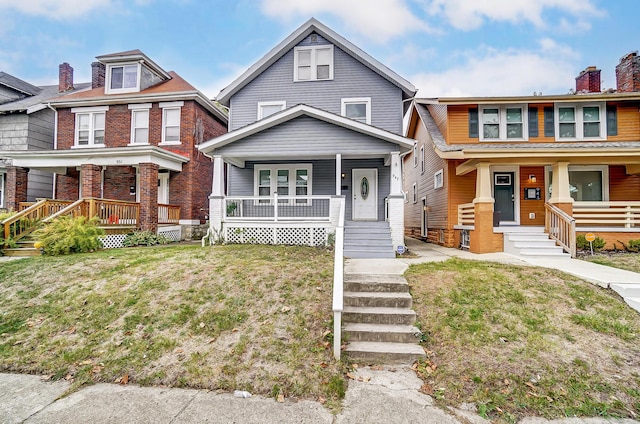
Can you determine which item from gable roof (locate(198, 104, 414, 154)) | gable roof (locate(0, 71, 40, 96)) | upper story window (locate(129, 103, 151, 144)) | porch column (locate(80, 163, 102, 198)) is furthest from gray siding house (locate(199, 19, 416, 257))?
gable roof (locate(0, 71, 40, 96))

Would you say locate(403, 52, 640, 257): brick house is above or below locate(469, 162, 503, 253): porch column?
above

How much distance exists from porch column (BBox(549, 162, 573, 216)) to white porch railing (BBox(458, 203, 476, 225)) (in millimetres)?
2532

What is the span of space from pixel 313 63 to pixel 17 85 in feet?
57.8

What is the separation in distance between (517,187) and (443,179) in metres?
2.87

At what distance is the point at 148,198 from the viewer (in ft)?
39.6

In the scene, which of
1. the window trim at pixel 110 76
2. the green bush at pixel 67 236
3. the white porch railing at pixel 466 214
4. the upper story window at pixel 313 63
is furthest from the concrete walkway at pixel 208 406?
the window trim at pixel 110 76

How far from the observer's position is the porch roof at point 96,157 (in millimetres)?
12125

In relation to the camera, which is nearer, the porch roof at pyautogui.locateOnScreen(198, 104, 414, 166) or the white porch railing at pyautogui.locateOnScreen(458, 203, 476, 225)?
the porch roof at pyautogui.locateOnScreen(198, 104, 414, 166)

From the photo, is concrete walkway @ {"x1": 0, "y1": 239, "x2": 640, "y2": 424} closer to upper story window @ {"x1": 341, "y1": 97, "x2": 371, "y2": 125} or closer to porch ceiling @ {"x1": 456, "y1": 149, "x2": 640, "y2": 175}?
porch ceiling @ {"x1": 456, "y1": 149, "x2": 640, "y2": 175}

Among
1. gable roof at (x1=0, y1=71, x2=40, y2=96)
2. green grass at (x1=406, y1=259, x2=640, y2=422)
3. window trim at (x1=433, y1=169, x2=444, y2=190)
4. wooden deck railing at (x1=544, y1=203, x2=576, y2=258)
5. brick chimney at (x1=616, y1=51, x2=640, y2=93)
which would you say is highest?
gable roof at (x1=0, y1=71, x2=40, y2=96)

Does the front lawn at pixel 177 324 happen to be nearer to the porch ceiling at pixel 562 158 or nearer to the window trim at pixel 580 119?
the porch ceiling at pixel 562 158

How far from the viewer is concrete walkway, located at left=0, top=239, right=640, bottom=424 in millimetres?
3102

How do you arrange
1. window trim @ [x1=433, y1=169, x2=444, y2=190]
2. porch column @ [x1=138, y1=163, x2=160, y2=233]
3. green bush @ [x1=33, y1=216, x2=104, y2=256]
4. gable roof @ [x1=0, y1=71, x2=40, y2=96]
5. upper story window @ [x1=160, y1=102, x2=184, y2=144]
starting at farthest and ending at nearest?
gable roof @ [x1=0, y1=71, x2=40, y2=96]
upper story window @ [x1=160, y1=102, x2=184, y2=144]
window trim @ [x1=433, y1=169, x2=444, y2=190]
porch column @ [x1=138, y1=163, x2=160, y2=233]
green bush @ [x1=33, y1=216, x2=104, y2=256]

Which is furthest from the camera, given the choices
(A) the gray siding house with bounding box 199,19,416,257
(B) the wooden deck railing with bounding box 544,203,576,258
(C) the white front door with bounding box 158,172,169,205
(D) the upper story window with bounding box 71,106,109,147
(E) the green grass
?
(D) the upper story window with bounding box 71,106,109,147
